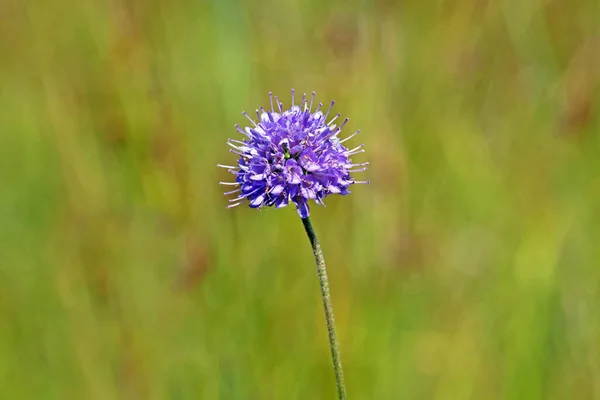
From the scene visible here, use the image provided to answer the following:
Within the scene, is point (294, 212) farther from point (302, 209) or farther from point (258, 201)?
point (302, 209)

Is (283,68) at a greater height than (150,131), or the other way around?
(283,68)

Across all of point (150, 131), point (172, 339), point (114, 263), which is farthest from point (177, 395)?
point (150, 131)

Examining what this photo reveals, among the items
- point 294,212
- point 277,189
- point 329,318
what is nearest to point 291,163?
point 277,189

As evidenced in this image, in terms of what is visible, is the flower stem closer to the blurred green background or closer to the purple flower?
the purple flower

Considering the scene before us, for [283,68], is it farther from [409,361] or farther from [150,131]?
[409,361]

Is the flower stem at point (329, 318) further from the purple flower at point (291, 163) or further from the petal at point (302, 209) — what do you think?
the purple flower at point (291, 163)

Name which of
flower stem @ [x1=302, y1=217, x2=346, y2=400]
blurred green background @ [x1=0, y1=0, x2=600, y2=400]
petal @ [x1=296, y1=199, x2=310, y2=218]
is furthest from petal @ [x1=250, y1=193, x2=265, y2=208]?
blurred green background @ [x1=0, y1=0, x2=600, y2=400]
